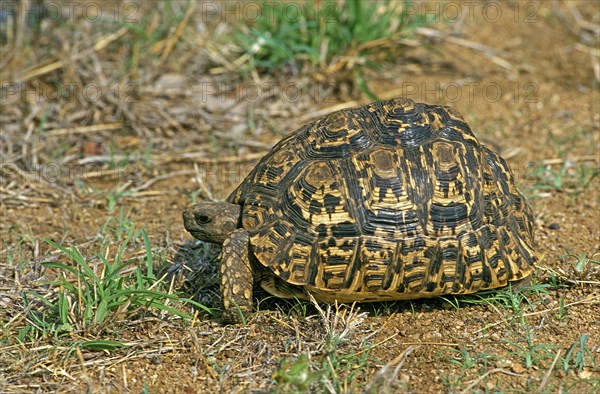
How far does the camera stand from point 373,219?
396cm

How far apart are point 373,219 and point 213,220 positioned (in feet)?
3.07

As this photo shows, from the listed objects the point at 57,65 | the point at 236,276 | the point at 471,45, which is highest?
the point at 471,45

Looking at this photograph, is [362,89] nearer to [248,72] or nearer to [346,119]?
[248,72]

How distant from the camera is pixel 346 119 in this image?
4.18 metres

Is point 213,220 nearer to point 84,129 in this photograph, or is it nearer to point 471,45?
point 84,129

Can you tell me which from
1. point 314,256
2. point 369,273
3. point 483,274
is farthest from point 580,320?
point 314,256

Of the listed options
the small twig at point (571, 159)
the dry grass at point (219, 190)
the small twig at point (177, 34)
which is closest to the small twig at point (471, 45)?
the dry grass at point (219, 190)

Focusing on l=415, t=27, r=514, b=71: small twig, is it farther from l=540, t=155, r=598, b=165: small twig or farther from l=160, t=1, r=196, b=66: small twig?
l=160, t=1, r=196, b=66: small twig

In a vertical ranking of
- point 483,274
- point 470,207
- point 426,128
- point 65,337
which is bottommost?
point 65,337

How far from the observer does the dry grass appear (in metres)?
3.84

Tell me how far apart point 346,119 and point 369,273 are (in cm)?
88

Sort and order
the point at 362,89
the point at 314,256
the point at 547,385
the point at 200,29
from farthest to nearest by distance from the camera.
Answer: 1. the point at 200,29
2. the point at 362,89
3. the point at 314,256
4. the point at 547,385

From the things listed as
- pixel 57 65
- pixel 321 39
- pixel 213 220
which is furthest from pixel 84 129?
pixel 213 220

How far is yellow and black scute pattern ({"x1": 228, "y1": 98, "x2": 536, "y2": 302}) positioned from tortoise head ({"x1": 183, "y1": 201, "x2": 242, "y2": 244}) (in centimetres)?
11
